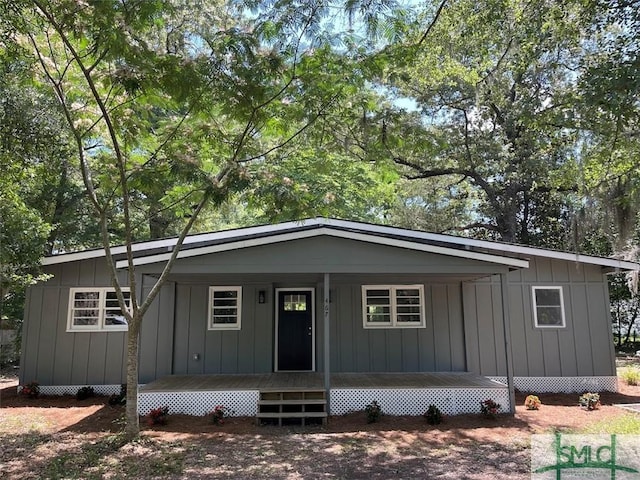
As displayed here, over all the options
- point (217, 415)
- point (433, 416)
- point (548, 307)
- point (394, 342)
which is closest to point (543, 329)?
point (548, 307)

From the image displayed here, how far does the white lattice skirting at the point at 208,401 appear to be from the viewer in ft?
23.4

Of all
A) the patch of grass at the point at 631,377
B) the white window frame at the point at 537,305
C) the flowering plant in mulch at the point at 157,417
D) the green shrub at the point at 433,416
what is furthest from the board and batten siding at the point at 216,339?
the patch of grass at the point at 631,377

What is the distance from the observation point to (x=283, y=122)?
6.41m

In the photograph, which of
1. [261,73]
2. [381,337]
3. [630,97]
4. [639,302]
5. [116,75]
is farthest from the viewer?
[639,302]

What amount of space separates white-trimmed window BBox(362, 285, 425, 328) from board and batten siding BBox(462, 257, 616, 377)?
0.96 m

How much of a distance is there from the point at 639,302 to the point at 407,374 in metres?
13.5

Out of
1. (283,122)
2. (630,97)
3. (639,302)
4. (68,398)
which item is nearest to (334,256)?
(283,122)

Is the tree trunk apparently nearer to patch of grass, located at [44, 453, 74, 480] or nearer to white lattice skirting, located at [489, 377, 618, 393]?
patch of grass, located at [44, 453, 74, 480]

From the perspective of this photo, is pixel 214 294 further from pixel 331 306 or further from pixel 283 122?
pixel 283 122

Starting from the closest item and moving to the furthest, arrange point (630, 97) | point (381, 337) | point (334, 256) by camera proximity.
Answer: point (630, 97) < point (334, 256) < point (381, 337)

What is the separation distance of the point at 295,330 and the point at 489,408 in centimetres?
392

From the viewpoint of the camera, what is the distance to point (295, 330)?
9289 mm

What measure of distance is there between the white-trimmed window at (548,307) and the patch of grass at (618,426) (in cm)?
235

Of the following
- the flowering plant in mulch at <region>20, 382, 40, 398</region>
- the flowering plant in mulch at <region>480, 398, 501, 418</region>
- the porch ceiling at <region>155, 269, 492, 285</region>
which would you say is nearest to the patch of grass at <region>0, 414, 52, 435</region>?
the flowering plant in mulch at <region>20, 382, 40, 398</region>
